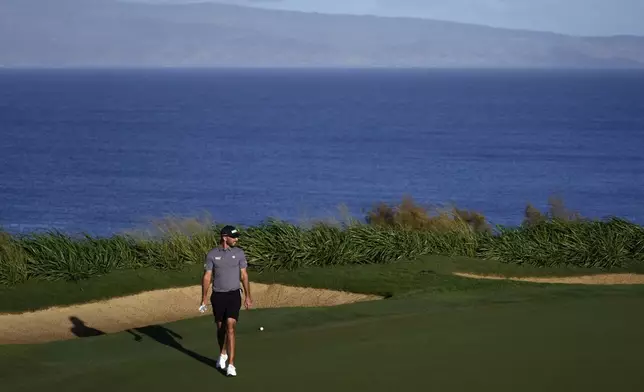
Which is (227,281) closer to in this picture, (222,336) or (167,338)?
(222,336)

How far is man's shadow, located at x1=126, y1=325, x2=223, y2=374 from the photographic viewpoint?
44.6 ft

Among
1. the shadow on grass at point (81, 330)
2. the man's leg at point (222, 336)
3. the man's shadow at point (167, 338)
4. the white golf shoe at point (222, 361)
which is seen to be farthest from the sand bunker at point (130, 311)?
the white golf shoe at point (222, 361)

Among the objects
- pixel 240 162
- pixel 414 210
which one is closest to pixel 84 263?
pixel 414 210

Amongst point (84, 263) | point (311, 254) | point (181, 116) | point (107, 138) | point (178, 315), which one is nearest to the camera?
point (178, 315)

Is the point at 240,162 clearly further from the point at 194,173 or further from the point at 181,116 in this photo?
the point at 181,116

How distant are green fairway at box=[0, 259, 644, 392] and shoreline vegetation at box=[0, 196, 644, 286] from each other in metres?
4.98

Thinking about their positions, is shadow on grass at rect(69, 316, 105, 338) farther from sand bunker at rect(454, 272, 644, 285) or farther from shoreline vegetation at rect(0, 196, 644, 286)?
sand bunker at rect(454, 272, 644, 285)

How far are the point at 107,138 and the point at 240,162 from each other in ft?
101

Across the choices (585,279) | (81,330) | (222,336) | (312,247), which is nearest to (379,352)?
(222,336)

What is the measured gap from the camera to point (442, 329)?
14977 mm

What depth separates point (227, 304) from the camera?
501 inches

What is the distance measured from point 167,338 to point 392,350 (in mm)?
3280

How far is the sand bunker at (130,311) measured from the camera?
18438 millimetres

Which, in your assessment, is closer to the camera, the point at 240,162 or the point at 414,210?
the point at 414,210
